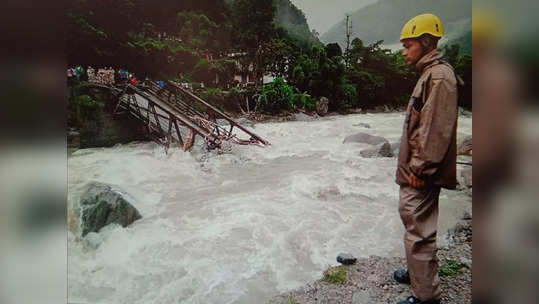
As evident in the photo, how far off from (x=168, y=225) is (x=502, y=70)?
2727 mm

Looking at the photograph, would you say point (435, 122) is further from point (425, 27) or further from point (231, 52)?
point (231, 52)

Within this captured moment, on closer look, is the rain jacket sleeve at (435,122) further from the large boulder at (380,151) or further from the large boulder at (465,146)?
the large boulder at (380,151)

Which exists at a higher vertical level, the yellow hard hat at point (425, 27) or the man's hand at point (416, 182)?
the yellow hard hat at point (425, 27)

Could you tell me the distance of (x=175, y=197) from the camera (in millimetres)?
3207

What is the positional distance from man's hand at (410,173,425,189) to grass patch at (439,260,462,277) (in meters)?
0.73

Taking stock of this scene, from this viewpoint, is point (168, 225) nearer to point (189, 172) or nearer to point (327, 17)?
point (189, 172)

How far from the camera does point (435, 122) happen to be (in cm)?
216

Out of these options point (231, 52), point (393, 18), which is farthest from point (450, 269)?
point (231, 52)

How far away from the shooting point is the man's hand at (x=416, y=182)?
2.29 meters

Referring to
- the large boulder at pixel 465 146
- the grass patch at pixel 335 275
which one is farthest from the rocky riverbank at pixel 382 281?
the large boulder at pixel 465 146

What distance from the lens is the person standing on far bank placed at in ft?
7.06

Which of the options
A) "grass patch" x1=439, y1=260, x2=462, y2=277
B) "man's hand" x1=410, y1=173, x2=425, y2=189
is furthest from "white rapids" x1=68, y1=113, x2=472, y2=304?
"man's hand" x1=410, y1=173, x2=425, y2=189

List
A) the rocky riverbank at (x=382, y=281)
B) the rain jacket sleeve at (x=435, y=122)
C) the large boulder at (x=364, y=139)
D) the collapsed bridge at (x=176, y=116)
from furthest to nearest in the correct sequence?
the collapsed bridge at (x=176, y=116), the large boulder at (x=364, y=139), the rocky riverbank at (x=382, y=281), the rain jacket sleeve at (x=435, y=122)

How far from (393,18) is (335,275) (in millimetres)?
1999
